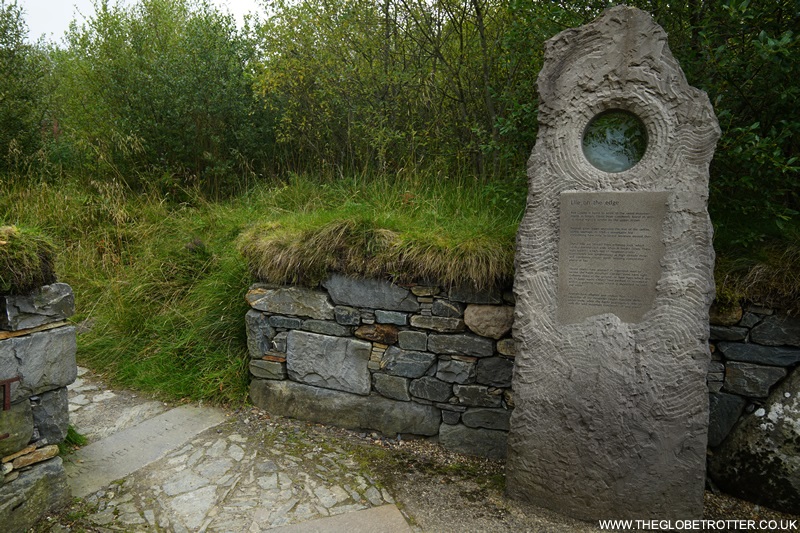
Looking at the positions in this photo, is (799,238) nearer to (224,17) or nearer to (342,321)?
(342,321)

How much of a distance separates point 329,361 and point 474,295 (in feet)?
4.04

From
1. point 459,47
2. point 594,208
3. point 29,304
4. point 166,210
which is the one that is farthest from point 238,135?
point 594,208

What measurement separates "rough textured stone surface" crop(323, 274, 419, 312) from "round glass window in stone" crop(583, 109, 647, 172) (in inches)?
59.9

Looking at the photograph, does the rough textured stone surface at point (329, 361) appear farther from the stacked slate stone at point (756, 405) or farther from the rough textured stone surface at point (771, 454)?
the rough textured stone surface at point (771, 454)

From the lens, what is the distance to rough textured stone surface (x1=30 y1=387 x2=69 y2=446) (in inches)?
109

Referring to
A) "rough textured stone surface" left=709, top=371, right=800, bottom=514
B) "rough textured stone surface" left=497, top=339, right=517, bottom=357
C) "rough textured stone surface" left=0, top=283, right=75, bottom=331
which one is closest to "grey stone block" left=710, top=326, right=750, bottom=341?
"rough textured stone surface" left=709, top=371, right=800, bottom=514

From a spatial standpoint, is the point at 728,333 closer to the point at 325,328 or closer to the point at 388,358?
the point at 388,358

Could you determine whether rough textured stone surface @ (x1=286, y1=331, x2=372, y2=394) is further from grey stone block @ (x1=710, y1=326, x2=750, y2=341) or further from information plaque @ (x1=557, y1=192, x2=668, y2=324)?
grey stone block @ (x1=710, y1=326, x2=750, y2=341)

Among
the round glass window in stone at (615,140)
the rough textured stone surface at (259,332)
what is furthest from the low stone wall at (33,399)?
the round glass window in stone at (615,140)

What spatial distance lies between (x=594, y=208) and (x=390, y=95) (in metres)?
3.82

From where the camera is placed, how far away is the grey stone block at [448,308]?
3566mm

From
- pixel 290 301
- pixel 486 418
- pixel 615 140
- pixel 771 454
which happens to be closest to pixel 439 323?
pixel 486 418

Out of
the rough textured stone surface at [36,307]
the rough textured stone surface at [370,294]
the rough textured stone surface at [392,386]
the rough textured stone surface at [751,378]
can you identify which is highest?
the rough textured stone surface at [36,307]

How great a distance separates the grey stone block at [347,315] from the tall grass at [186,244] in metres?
0.71
